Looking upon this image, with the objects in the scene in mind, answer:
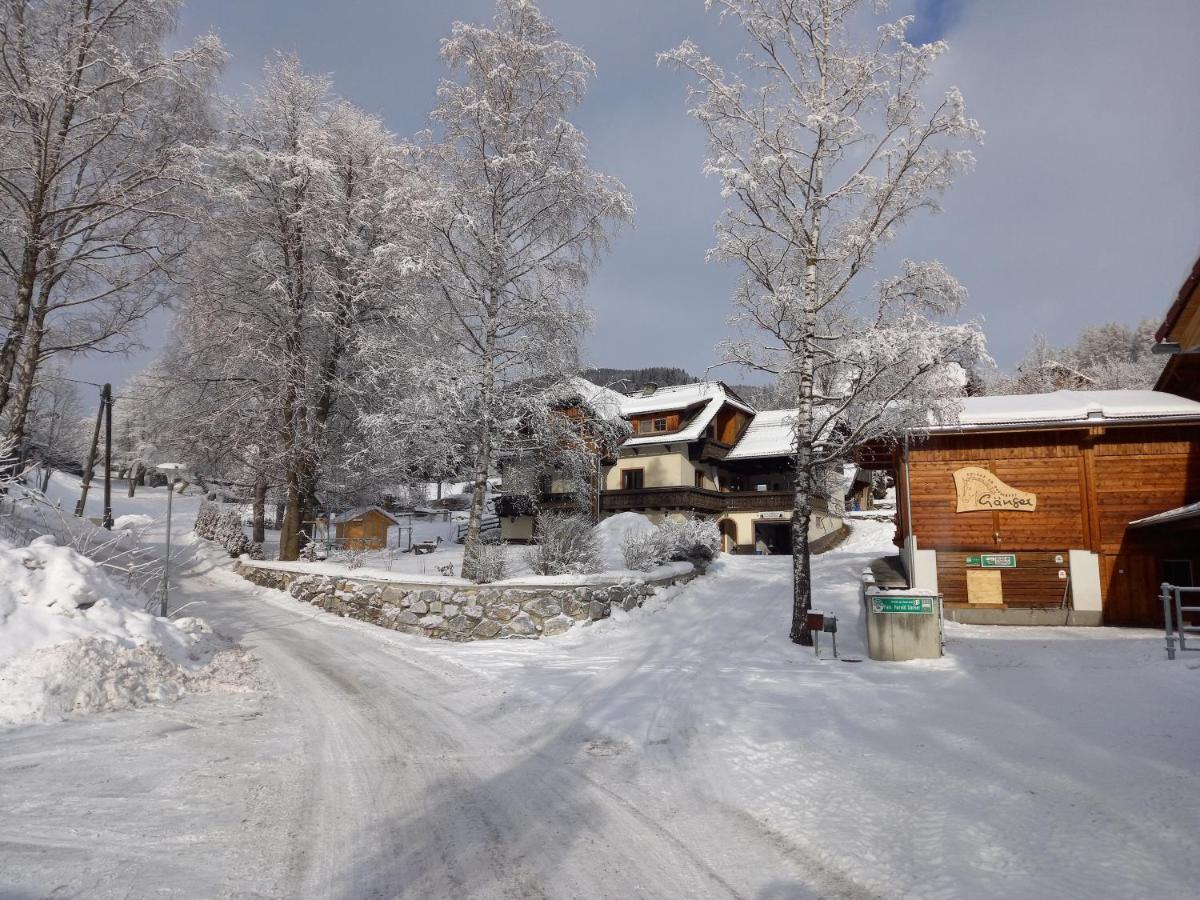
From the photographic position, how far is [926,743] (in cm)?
716

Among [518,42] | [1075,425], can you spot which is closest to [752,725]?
[1075,425]

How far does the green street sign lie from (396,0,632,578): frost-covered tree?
848 centimetres

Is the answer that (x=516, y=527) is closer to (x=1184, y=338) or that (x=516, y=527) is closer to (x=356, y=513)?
(x=356, y=513)

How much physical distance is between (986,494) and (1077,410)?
10.3 feet

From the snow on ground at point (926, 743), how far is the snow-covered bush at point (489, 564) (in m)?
2.07

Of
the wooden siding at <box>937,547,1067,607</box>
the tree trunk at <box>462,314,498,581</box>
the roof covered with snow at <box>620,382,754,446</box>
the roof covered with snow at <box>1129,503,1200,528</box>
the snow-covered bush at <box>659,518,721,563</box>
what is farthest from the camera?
the roof covered with snow at <box>620,382,754,446</box>

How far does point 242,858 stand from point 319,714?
3.97m

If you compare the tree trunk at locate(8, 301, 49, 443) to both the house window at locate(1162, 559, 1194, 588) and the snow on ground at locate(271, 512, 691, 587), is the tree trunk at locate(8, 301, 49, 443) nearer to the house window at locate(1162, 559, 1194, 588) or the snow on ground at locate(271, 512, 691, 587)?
the snow on ground at locate(271, 512, 691, 587)

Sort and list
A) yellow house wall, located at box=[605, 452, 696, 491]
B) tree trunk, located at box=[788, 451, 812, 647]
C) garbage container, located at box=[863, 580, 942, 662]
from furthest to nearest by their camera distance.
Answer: yellow house wall, located at box=[605, 452, 696, 491]
tree trunk, located at box=[788, 451, 812, 647]
garbage container, located at box=[863, 580, 942, 662]

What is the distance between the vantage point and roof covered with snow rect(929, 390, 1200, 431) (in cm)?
1723

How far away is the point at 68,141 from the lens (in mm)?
13617

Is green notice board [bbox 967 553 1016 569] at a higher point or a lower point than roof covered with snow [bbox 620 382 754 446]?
lower

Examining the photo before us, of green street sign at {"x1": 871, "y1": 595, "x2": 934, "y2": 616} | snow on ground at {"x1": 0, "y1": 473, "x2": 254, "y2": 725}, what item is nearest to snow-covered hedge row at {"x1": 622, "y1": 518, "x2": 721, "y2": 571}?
green street sign at {"x1": 871, "y1": 595, "x2": 934, "y2": 616}

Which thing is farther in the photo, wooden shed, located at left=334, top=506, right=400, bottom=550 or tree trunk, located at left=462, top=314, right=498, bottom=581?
wooden shed, located at left=334, top=506, right=400, bottom=550
